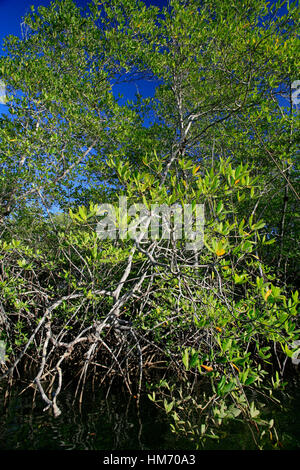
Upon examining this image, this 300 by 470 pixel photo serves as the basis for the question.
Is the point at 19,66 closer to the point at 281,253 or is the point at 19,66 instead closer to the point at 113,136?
the point at 113,136

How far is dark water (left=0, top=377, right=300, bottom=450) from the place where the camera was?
187 cm

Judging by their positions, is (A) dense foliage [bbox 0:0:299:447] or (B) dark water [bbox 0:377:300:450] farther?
(A) dense foliage [bbox 0:0:299:447]

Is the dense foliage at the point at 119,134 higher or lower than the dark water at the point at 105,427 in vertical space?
higher

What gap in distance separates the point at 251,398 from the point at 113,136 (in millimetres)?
4527

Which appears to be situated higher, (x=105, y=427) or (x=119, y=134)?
(x=119, y=134)

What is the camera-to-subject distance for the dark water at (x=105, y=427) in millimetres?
1870

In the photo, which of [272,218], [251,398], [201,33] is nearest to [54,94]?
[201,33]

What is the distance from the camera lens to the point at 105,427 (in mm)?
2184

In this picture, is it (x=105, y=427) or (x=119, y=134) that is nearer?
(x=105, y=427)

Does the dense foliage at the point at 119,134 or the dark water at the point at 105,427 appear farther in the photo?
the dense foliage at the point at 119,134

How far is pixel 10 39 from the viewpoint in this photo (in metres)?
4.49

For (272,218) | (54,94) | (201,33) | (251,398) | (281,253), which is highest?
(201,33)

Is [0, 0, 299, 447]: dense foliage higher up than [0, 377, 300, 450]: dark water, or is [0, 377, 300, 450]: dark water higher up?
[0, 0, 299, 447]: dense foliage
